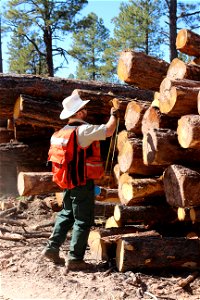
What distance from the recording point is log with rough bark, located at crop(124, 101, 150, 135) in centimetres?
558

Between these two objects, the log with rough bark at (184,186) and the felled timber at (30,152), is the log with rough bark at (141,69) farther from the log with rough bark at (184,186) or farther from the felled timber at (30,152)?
the felled timber at (30,152)

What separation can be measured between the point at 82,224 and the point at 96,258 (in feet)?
2.16

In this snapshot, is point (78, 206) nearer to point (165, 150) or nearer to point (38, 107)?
point (165, 150)

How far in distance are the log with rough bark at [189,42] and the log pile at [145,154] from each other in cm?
1

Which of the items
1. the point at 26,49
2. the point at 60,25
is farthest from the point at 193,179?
the point at 26,49

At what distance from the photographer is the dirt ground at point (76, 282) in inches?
161

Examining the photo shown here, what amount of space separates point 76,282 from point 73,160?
130 centimetres

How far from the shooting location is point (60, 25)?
19.0m

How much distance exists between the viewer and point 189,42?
6.38 metres

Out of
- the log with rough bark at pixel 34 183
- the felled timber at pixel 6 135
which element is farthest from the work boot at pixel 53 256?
the felled timber at pixel 6 135

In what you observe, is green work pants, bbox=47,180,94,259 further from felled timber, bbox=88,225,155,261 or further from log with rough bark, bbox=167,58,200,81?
log with rough bark, bbox=167,58,200,81

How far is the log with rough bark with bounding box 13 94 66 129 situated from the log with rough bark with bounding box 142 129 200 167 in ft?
7.97

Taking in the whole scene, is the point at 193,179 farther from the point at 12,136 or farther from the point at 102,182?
the point at 12,136

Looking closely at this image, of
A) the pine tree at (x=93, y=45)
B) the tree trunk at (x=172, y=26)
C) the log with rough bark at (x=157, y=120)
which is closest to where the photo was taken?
the log with rough bark at (x=157, y=120)
